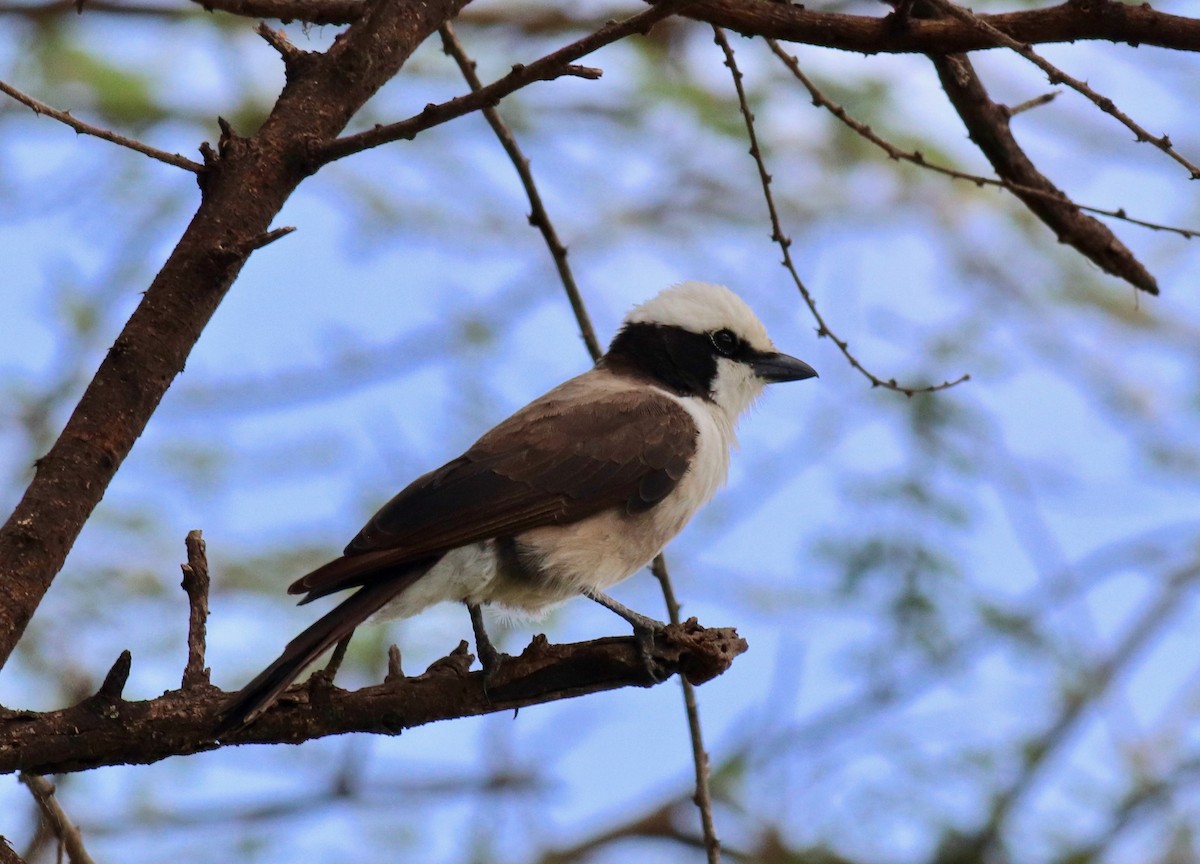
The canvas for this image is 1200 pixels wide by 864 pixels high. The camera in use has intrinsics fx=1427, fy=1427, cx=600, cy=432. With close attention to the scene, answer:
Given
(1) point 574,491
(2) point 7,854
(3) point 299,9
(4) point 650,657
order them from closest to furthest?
(2) point 7,854 → (4) point 650,657 → (3) point 299,9 → (1) point 574,491

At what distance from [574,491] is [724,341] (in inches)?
53.6

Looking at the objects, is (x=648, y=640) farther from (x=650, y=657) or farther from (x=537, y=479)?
(x=537, y=479)

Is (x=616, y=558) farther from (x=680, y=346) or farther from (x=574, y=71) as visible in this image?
(x=574, y=71)

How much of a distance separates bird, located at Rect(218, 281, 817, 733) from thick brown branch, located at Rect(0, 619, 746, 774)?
9 cm

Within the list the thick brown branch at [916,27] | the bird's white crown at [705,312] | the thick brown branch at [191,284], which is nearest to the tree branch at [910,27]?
the thick brown branch at [916,27]

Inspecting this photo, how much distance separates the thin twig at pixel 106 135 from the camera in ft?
10.7

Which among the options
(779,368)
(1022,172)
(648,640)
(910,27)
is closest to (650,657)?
(648,640)

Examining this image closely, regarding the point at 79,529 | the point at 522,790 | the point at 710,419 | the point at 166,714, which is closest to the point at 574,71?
the point at 79,529

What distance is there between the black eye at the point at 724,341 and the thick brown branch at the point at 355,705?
6.92 feet

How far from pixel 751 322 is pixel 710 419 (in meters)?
0.53

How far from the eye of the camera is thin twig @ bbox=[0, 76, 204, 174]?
328 centimetres

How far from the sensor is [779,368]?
19.1 ft

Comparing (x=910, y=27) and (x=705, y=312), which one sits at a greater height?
(x=705, y=312)

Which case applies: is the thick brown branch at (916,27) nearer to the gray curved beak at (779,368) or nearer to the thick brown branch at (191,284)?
the thick brown branch at (191,284)
